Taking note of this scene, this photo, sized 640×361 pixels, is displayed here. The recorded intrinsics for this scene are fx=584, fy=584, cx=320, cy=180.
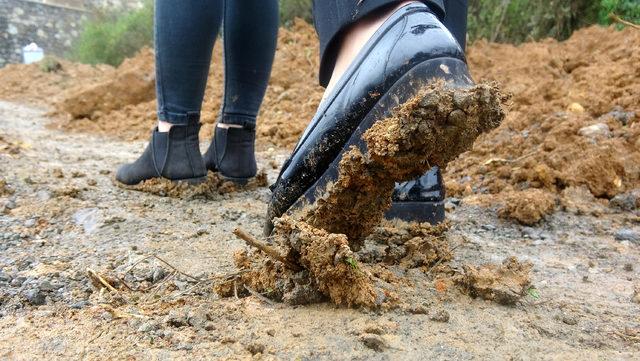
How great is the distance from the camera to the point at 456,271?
3.72 ft

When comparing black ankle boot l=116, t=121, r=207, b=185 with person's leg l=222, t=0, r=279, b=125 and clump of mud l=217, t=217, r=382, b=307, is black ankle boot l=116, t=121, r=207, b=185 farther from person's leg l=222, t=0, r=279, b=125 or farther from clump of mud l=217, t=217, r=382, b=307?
clump of mud l=217, t=217, r=382, b=307

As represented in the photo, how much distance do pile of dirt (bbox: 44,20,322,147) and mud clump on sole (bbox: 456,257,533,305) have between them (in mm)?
2415

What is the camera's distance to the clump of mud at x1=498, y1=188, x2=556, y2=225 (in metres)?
1.72

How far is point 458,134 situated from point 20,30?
55.4ft

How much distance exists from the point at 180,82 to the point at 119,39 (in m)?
8.63

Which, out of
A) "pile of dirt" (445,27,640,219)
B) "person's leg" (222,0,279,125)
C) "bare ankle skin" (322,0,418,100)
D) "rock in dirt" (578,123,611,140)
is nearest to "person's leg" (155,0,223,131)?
"person's leg" (222,0,279,125)

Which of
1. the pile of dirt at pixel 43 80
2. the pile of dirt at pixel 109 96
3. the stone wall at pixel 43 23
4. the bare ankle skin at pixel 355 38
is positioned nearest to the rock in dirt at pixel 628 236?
the bare ankle skin at pixel 355 38

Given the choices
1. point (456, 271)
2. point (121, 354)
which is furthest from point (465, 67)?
point (121, 354)

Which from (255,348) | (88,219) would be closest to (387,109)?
(255,348)

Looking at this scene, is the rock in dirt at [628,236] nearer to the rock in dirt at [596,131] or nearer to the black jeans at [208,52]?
the rock in dirt at [596,131]

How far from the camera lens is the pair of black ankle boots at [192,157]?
5.96 ft

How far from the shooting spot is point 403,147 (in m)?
0.94

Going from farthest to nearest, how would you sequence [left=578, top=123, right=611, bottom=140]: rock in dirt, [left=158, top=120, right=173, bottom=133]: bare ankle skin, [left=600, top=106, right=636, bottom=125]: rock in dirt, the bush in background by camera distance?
the bush in background, [left=600, top=106, right=636, bottom=125]: rock in dirt, [left=578, top=123, right=611, bottom=140]: rock in dirt, [left=158, top=120, right=173, bottom=133]: bare ankle skin

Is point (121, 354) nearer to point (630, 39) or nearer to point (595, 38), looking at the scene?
point (630, 39)
